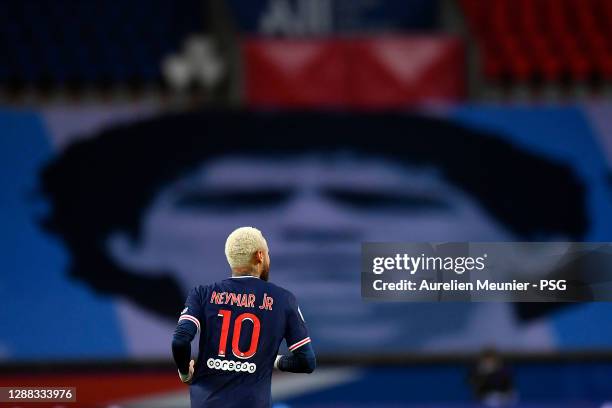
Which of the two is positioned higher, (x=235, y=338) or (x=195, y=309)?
(x=195, y=309)

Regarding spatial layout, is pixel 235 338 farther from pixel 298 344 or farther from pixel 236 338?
pixel 298 344

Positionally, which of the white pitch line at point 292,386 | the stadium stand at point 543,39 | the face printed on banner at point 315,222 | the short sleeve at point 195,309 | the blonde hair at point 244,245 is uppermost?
the stadium stand at point 543,39

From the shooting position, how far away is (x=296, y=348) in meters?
4.73

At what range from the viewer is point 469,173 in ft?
42.0

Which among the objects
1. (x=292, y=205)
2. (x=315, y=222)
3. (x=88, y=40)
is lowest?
(x=315, y=222)

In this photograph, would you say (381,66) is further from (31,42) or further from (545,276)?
(545,276)

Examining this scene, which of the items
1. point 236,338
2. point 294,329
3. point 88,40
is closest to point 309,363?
point 294,329

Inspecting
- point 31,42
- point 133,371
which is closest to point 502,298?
point 133,371

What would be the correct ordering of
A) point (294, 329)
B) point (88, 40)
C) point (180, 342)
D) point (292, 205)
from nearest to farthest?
point (180, 342) < point (294, 329) < point (292, 205) < point (88, 40)

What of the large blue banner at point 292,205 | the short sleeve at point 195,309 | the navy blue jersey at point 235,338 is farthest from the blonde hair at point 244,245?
the large blue banner at point 292,205

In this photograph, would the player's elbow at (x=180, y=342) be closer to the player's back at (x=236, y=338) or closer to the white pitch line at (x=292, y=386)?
the player's back at (x=236, y=338)

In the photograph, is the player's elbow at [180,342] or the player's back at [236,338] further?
the player's back at [236,338]

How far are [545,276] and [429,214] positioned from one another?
6.66 meters

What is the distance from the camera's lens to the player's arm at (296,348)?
4.72 meters
